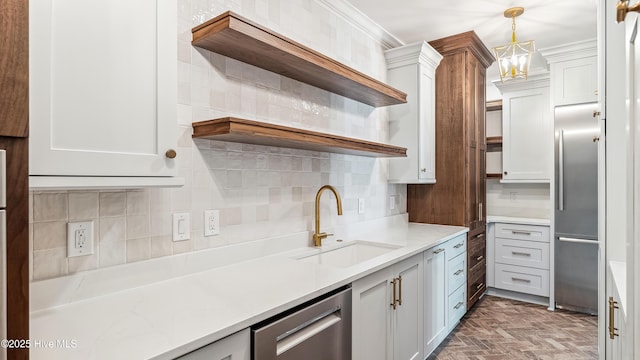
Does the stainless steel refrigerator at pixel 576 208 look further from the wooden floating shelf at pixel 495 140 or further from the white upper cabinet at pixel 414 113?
the white upper cabinet at pixel 414 113

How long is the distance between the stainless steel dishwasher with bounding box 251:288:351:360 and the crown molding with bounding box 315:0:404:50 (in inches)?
78.5

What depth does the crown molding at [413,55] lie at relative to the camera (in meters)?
2.92

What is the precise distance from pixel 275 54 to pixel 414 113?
66.5 inches

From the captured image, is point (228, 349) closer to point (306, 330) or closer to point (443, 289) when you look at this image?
point (306, 330)

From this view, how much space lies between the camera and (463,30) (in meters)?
3.04

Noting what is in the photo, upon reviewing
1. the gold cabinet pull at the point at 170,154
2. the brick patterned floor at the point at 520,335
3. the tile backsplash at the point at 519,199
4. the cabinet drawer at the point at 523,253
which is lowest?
the brick patterned floor at the point at 520,335

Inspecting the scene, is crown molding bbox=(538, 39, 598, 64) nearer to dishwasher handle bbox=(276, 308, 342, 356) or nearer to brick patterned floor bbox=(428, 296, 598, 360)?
brick patterned floor bbox=(428, 296, 598, 360)

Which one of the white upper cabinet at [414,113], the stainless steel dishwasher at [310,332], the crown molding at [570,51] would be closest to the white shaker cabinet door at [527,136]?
the crown molding at [570,51]

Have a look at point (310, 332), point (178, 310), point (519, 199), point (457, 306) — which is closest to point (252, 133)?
point (178, 310)

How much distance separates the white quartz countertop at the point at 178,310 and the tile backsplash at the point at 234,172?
149 millimetres

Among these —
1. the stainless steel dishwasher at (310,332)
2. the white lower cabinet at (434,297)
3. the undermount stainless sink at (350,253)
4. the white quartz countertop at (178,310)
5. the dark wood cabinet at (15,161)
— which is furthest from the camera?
the white lower cabinet at (434,297)

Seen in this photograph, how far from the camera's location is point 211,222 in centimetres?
162

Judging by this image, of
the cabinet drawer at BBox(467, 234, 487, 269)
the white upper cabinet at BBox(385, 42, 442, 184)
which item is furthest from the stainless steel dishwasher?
the cabinet drawer at BBox(467, 234, 487, 269)

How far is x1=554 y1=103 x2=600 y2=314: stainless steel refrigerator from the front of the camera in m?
3.19
